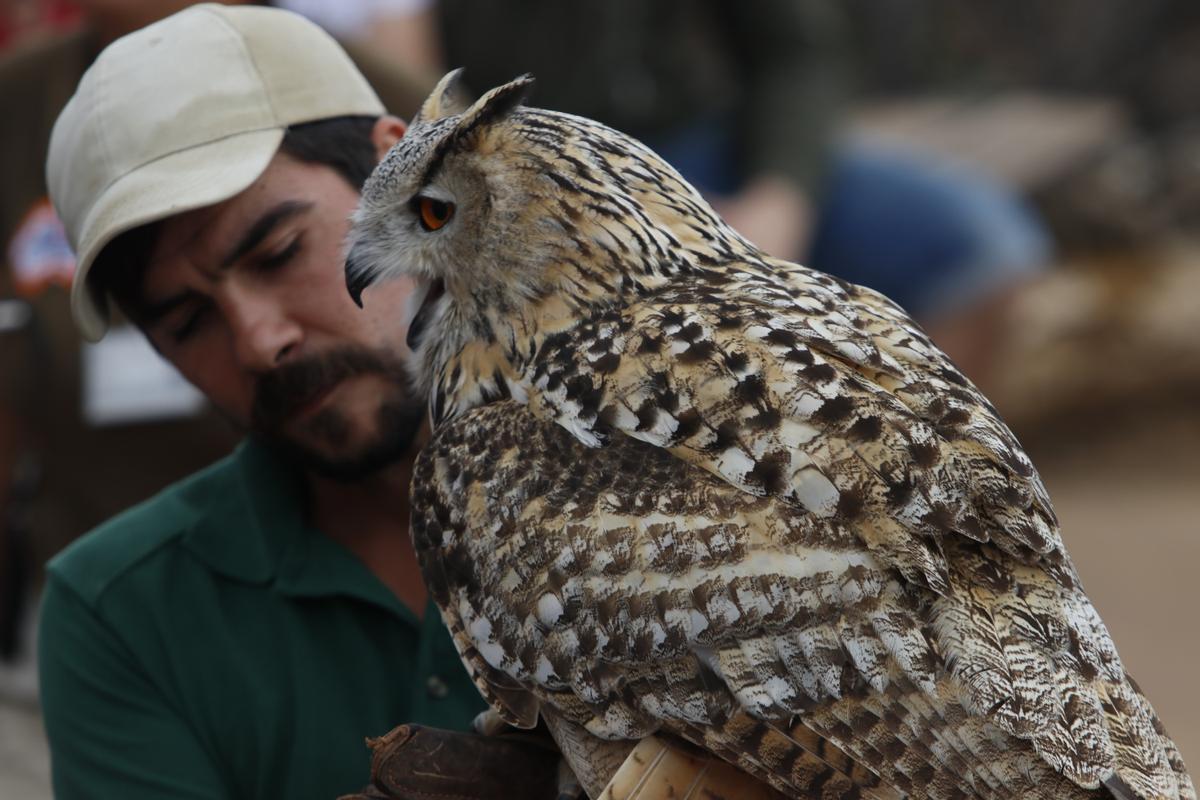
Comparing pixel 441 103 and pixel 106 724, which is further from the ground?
pixel 441 103

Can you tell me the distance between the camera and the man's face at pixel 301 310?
2279mm

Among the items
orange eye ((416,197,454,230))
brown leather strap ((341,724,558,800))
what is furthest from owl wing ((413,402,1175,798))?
orange eye ((416,197,454,230))

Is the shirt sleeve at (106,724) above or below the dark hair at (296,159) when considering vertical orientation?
below

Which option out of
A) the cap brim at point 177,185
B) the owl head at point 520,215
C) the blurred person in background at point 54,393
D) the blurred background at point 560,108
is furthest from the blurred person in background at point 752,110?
the owl head at point 520,215

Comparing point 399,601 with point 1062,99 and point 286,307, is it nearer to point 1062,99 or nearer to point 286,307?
point 286,307

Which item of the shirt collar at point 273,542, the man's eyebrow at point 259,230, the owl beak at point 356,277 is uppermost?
the owl beak at point 356,277

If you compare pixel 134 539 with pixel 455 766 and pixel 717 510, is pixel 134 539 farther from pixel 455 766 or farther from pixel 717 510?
pixel 717 510

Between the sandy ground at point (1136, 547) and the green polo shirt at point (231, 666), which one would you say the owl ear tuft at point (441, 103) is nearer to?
the green polo shirt at point (231, 666)

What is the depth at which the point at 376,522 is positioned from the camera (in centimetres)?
256

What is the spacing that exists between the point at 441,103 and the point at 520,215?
1.07 ft

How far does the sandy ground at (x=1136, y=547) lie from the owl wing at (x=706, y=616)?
3.14 meters

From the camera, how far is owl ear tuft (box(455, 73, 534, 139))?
1919mm

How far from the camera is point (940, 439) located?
1748 millimetres

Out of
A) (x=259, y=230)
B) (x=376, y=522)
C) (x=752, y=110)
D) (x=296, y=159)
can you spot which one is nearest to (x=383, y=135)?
(x=296, y=159)
